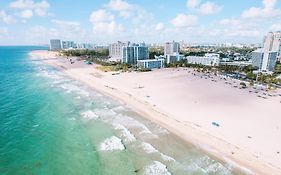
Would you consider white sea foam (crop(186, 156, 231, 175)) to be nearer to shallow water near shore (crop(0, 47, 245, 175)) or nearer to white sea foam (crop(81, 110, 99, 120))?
shallow water near shore (crop(0, 47, 245, 175))

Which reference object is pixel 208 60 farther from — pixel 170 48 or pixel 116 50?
pixel 116 50

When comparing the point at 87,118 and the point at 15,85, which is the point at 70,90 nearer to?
the point at 15,85

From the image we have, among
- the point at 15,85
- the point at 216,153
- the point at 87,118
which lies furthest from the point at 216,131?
the point at 15,85

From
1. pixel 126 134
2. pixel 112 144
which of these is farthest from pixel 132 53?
pixel 112 144

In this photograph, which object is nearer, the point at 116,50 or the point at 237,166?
the point at 237,166

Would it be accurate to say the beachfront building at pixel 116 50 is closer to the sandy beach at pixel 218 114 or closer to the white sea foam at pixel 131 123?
the sandy beach at pixel 218 114

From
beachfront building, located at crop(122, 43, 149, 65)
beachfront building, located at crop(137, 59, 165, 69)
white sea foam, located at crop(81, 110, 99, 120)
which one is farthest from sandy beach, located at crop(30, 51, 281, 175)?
beachfront building, located at crop(122, 43, 149, 65)
